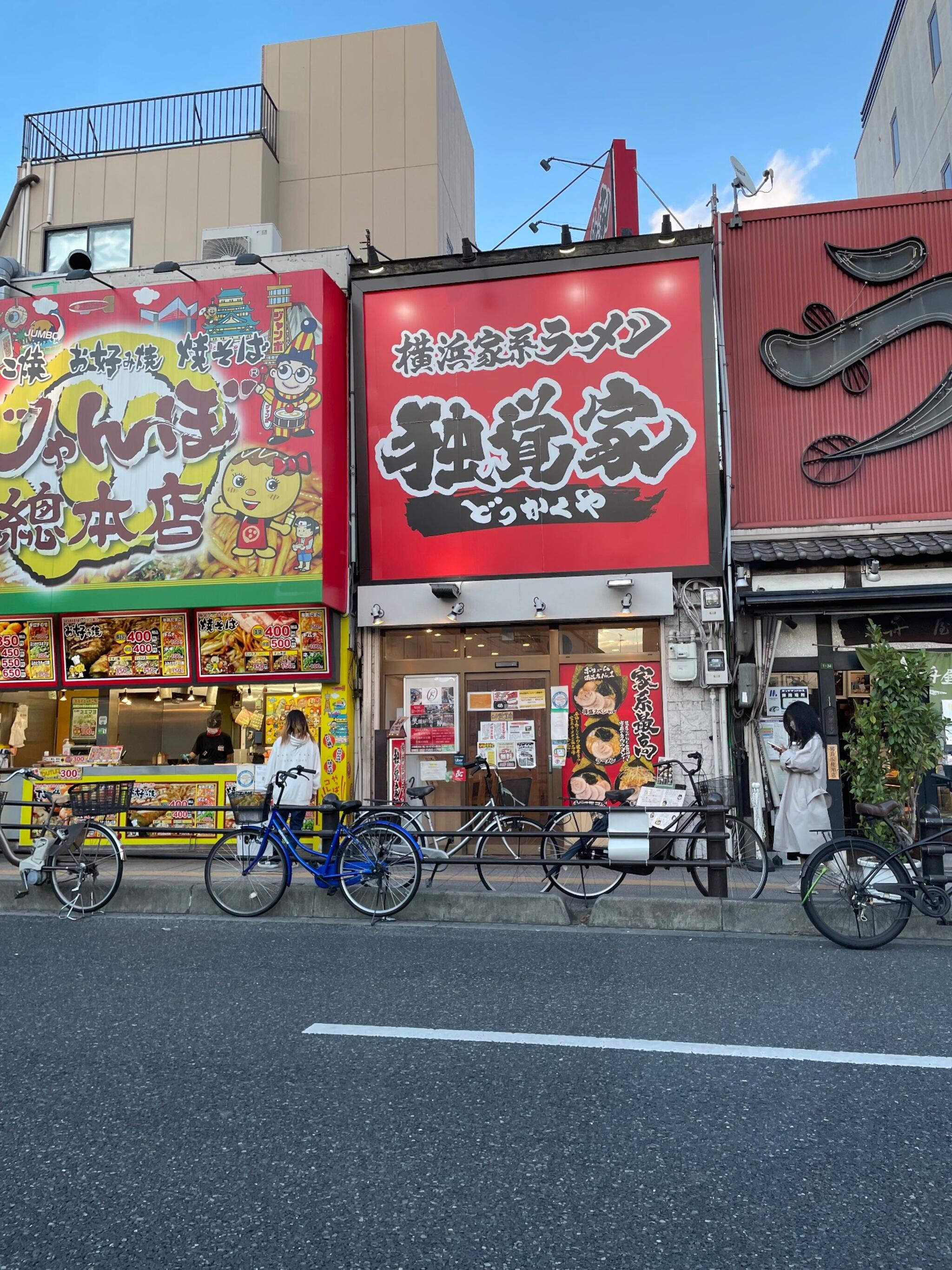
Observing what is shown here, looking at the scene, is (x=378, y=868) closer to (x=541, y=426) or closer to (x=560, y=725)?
(x=560, y=725)

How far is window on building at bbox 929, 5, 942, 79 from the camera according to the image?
22.5 meters

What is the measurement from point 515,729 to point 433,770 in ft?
4.20

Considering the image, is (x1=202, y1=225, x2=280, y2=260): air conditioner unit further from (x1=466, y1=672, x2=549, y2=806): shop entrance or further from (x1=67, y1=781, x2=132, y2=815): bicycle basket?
(x1=67, y1=781, x2=132, y2=815): bicycle basket

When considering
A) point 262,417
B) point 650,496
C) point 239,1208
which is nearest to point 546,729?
point 650,496

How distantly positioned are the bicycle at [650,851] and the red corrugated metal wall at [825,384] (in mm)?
5087

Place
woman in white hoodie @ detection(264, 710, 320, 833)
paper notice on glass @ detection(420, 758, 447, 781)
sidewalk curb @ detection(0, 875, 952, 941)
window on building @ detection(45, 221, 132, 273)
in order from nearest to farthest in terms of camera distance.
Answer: sidewalk curb @ detection(0, 875, 952, 941) < woman in white hoodie @ detection(264, 710, 320, 833) < paper notice on glass @ detection(420, 758, 447, 781) < window on building @ detection(45, 221, 132, 273)

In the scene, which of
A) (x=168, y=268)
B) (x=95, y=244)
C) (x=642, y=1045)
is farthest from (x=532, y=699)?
(x=95, y=244)

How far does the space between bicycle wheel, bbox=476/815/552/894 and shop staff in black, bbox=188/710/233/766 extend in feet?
16.8

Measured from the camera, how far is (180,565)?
41.8 ft

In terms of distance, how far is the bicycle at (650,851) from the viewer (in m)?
8.45

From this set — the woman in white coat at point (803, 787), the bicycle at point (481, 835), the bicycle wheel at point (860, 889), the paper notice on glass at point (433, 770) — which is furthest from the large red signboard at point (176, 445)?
the bicycle wheel at point (860, 889)

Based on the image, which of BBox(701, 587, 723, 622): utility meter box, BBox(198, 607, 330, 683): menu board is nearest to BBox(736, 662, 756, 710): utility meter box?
BBox(701, 587, 723, 622): utility meter box

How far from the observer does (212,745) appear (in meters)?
13.3

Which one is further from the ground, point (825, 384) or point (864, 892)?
point (825, 384)
